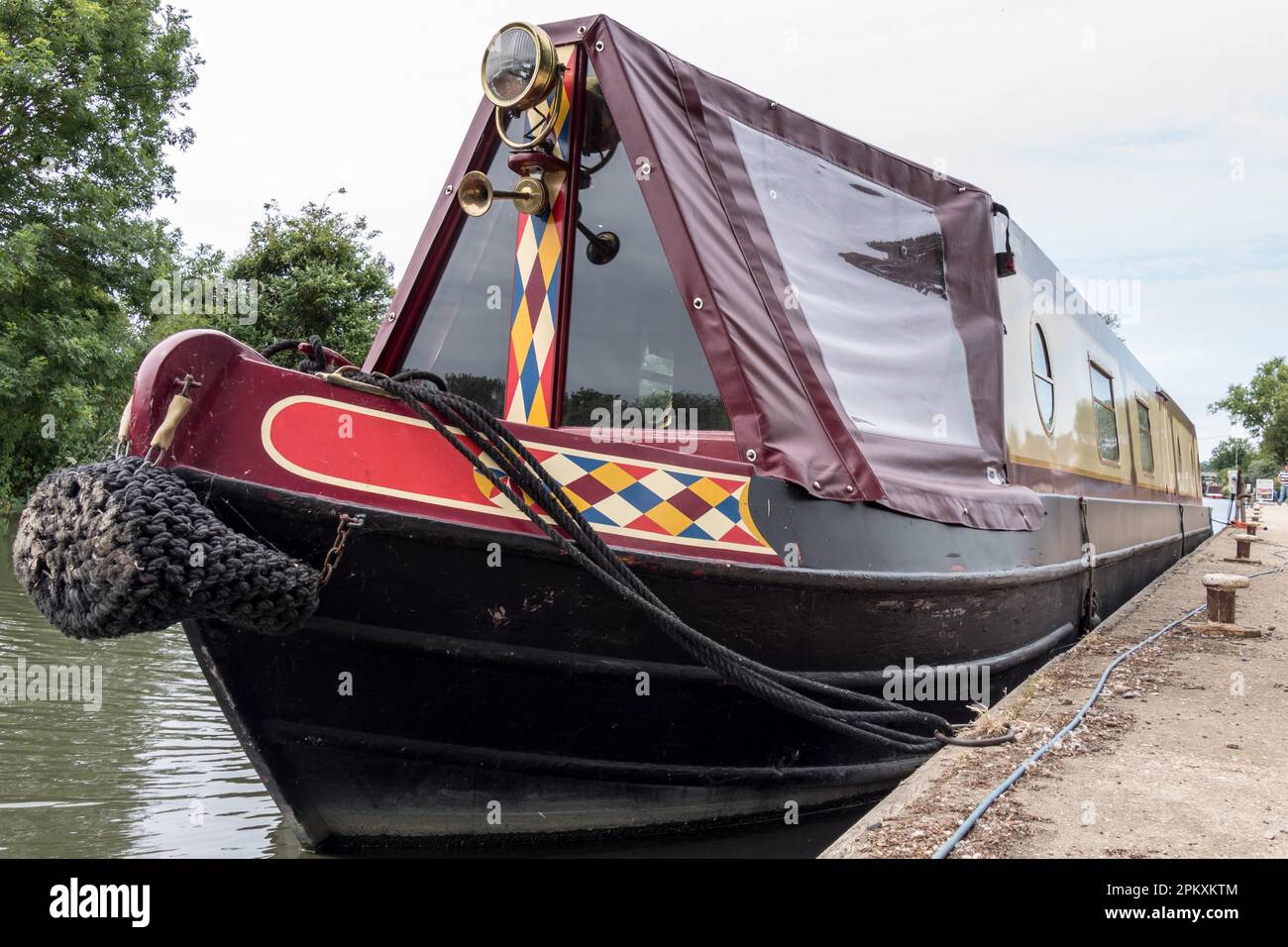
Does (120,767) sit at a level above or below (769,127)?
below

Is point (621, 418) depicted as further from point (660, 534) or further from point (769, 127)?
point (769, 127)

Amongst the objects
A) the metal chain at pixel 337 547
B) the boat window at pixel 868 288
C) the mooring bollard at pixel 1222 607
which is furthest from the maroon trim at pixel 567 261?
the mooring bollard at pixel 1222 607

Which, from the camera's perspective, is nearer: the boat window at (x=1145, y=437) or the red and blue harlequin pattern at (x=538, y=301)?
Answer: the red and blue harlequin pattern at (x=538, y=301)

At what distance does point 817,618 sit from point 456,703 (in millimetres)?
1338

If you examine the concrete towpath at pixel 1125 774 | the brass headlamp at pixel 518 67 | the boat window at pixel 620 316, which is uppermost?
the brass headlamp at pixel 518 67

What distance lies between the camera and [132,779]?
4.36 metres

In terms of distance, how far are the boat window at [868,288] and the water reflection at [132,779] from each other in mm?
2850

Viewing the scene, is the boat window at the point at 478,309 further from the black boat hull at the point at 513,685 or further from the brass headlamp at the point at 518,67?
the black boat hull at the point at 513,685

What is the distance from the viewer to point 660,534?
10.6 feet

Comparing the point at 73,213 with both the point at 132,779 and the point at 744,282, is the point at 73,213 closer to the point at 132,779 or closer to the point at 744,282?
the point at 132,779

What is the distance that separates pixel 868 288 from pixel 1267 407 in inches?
2800

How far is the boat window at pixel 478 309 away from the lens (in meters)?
4.11
